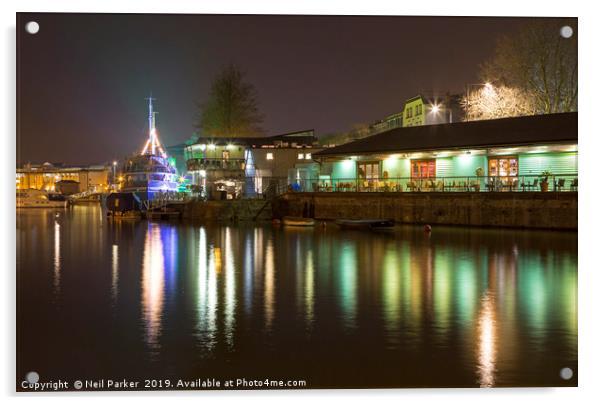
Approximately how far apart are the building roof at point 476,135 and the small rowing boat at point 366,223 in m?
6.61

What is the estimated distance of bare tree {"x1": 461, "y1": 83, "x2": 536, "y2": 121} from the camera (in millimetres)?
48406

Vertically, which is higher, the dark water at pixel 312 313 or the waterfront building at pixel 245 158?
the waterfront building at pixel 245 158

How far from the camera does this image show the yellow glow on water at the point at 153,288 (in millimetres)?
13219

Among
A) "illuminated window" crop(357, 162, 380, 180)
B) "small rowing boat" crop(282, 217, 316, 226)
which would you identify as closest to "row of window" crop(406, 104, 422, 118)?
"illuminated window" crop(357, 162, 380, 180)

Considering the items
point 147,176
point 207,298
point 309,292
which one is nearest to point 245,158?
point 147,176

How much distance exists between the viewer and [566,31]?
10.5 m

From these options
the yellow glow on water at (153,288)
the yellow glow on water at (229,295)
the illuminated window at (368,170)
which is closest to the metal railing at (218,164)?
the illuminated window at (368,170)

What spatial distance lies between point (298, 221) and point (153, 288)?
25.4 m

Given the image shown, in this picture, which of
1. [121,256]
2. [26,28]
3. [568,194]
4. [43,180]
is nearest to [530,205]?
[568,194]

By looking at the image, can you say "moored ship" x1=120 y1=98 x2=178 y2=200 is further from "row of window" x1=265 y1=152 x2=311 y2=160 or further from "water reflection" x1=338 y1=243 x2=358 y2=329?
"water reflection" x1=338 y1=243 x2=358 y2=329

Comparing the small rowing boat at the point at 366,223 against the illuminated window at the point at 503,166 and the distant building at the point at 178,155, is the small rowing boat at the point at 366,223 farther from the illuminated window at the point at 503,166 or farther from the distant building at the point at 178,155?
the distant building at the point at 178,155

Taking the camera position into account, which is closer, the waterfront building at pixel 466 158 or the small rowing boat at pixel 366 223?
the waterfront building at pixel 466 158

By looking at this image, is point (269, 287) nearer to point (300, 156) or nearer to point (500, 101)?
point (500, 101)

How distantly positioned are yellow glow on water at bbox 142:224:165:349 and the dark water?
0.07m
